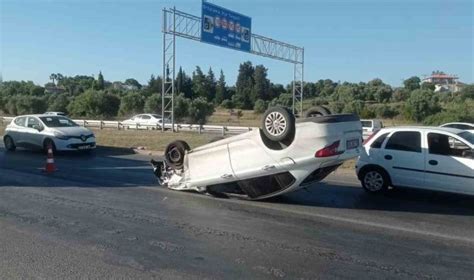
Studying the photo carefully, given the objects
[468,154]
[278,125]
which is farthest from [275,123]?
[468,154]

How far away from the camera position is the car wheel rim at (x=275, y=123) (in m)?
8.04

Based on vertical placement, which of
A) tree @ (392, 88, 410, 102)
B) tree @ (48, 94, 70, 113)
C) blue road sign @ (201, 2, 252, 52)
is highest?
blue road sign @ (201, 2, 252, 52)

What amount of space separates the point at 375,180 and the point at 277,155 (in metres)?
2.84

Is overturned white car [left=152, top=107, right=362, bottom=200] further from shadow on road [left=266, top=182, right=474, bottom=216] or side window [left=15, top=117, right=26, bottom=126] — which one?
side window [left=15, top=117, right=26, bottom=126]

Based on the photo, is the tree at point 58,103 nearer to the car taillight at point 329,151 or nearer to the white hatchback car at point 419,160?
the white hatchback car at point 419,160

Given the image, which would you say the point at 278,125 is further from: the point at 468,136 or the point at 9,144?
the point at 9,144

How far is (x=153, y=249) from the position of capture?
588cm

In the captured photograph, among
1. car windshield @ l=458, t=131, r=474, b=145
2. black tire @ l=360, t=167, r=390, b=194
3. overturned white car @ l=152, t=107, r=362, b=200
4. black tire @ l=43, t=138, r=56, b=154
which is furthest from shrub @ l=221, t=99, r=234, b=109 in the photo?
overturned white car @ l=152, t=107, r=362, b=200

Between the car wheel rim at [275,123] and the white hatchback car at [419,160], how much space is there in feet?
9.59

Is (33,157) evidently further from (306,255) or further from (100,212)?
(306,255)

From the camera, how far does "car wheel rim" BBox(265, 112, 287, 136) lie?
8039 mm

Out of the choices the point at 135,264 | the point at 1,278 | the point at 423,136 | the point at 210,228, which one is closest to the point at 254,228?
the point at 210,228

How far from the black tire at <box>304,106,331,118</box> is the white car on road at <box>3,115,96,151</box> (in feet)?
38.3

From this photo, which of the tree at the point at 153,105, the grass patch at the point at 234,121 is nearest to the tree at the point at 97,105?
the tree at the point at 153,105
